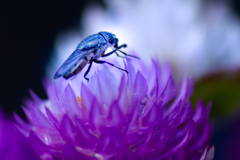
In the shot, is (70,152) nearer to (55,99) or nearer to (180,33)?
(55,99)

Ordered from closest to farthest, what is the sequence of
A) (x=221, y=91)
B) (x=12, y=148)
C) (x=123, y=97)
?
(x=12, y=148) → (x=123, y=97) → (x=221, y=91)

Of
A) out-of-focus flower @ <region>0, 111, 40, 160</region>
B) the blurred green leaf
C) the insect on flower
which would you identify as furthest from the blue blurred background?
out-of-focus flower @ <region>0, 111, 40, 160</region>

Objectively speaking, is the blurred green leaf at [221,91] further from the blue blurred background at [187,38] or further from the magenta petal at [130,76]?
the magenta petal at [130,76]

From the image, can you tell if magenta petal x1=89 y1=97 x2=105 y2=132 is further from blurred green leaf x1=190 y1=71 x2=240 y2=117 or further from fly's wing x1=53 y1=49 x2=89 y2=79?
blurred green leaf x1=190 y1=71 x2=240 y2=117

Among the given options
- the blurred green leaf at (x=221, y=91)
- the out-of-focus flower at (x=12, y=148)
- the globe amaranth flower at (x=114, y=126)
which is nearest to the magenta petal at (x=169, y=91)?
the globe amaranth flower at (x=114, y=126)

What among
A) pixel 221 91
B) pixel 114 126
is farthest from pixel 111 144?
pixel 221 91

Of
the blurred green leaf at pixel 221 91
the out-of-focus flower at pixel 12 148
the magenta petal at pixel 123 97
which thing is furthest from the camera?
the blurred green leaf at pixel 221 91
